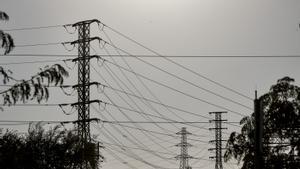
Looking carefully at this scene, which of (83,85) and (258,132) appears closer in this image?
(258,132)

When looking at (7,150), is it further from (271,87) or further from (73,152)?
(271,87)

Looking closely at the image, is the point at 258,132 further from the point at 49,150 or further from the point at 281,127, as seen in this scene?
the point at 49,150

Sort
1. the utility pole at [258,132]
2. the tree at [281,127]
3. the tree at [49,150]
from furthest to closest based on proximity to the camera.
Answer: the tree at [49,150]
the tree at [281,127]
the utility pole at [258,132]

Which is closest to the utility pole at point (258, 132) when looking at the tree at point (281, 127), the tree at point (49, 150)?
the tree at point (281, 127)

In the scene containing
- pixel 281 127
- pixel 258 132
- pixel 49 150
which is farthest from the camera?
pixel 49 150

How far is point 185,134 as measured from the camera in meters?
97.4

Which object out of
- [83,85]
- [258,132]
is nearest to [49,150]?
[83,85]

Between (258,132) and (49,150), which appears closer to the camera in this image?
(258,132)

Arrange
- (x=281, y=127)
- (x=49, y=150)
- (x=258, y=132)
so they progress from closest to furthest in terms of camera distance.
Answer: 1. (x=258, y=132)
2. (x=281, y=127)
3. (x=49, y=150)

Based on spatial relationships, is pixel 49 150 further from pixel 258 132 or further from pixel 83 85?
pixel 258 132

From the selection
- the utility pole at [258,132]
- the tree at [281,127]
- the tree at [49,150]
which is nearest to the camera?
the utility pole at [258,132]

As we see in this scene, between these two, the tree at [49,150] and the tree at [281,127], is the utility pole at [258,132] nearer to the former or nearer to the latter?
the tree at [281,127]

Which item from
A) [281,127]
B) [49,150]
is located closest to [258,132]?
[281,127]

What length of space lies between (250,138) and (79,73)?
50.4ft
